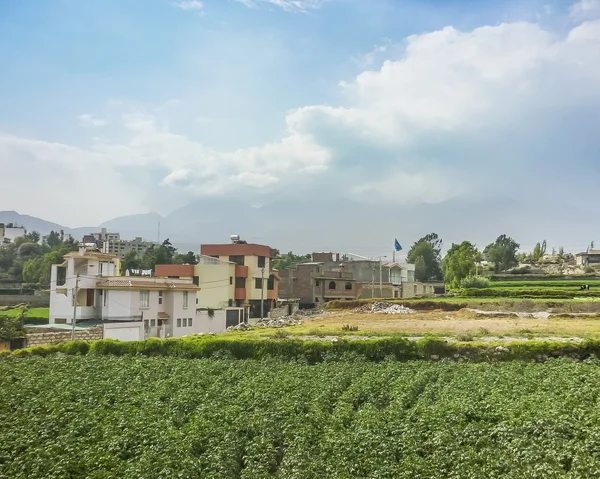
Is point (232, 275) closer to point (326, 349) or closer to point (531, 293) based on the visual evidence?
point (531, 293)

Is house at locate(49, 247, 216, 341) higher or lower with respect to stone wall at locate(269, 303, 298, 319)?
higher

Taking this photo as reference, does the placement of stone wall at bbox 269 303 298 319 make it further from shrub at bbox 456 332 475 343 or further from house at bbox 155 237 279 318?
shrub at bbox 456 332 475 343

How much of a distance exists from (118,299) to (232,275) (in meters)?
19.7

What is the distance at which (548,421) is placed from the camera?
43.5 ft

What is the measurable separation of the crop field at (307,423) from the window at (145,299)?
19.4 m

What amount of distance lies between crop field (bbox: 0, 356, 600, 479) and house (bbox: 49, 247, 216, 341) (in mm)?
18552

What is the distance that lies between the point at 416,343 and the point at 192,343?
1017 centimetres

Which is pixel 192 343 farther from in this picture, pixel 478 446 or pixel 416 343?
pixel 478 446

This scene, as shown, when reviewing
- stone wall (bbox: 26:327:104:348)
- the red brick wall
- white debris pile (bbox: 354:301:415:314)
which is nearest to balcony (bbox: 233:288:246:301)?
the red brick wall

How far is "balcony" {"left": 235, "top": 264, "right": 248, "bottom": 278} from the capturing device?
5975cm

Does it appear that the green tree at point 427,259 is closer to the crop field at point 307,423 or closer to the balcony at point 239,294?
the balcony at point 239,294

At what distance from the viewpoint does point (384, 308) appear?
57.1 meters

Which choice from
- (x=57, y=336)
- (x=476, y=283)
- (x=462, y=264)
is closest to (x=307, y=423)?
(x=57, y=336)

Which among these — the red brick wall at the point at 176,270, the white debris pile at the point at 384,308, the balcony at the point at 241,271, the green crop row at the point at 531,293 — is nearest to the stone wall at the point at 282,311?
the balcony at the point at 241,271
